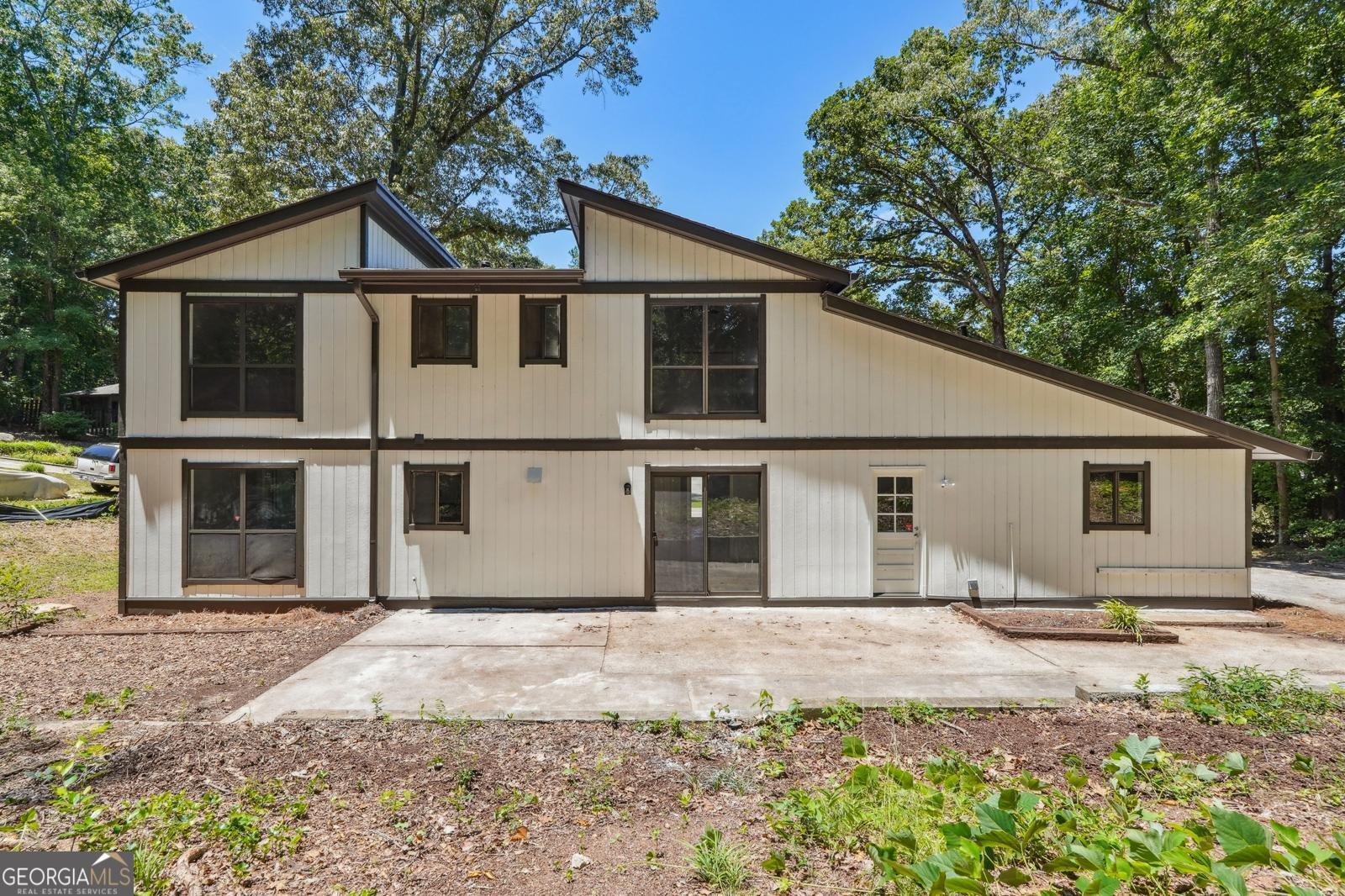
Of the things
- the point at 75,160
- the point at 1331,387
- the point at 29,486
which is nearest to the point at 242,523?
the point at 29,486

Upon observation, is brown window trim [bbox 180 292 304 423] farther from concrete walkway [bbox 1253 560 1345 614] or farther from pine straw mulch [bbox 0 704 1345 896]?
concrete walkway [bbox 1253 560 1345 614]

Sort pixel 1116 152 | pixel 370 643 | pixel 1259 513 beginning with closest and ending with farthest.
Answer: pixel 370 643 < pixel 1116 152 < pixel 1259 513

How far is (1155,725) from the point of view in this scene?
4.23m

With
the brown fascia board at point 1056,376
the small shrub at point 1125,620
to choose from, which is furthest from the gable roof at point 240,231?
the small shrub at point 1125,620

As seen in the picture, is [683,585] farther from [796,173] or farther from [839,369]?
[796,173]

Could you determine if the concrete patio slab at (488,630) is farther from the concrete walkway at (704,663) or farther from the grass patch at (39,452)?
the grass patch at (39,452)

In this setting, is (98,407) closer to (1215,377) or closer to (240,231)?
(240,231)

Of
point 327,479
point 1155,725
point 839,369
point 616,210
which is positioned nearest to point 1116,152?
point 839,369

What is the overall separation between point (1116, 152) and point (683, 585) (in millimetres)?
15543

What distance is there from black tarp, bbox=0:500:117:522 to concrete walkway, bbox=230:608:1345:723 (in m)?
11.4

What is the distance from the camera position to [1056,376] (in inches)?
301

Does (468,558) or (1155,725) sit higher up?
(468,558)

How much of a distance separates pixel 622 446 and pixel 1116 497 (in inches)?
277

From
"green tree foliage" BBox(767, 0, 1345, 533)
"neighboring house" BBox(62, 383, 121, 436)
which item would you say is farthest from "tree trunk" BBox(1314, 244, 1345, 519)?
"neighboring house" BBox(62, 383, 121, 436)
